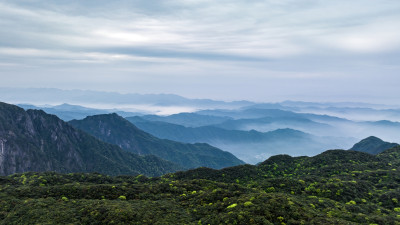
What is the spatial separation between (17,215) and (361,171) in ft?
307

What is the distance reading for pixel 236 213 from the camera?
36.6m

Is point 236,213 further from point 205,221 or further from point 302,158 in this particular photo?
point 302,158

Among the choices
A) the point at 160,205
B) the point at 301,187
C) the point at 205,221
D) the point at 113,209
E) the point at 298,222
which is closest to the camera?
the point at 298,222

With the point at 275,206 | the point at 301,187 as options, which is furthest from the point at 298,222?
the point at 301,187

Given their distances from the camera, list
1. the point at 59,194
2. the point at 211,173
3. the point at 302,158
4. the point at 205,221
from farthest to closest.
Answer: the point at 302,158, the point at 211,173, the point at 59,194, the point at 205,221

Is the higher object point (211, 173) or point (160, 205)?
point (160, 205)

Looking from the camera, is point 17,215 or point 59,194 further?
point 59,194

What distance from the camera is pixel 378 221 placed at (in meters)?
39.0

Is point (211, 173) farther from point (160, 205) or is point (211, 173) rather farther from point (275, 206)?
point (275, 206)

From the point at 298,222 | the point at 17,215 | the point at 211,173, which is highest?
the point at 298,222

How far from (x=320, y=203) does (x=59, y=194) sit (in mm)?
53164

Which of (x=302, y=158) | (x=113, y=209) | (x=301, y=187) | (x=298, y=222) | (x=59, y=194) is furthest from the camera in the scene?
(x=302, y=158)

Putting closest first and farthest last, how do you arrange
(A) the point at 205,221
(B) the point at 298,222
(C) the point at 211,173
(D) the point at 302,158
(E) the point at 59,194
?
(B) the point at 298,222
(A) the point at 205,221
(E) the point at 59,194
(C) the point at 211,173
(D) the point at 302,158

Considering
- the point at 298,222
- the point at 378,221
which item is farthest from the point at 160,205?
the point at 378,221
